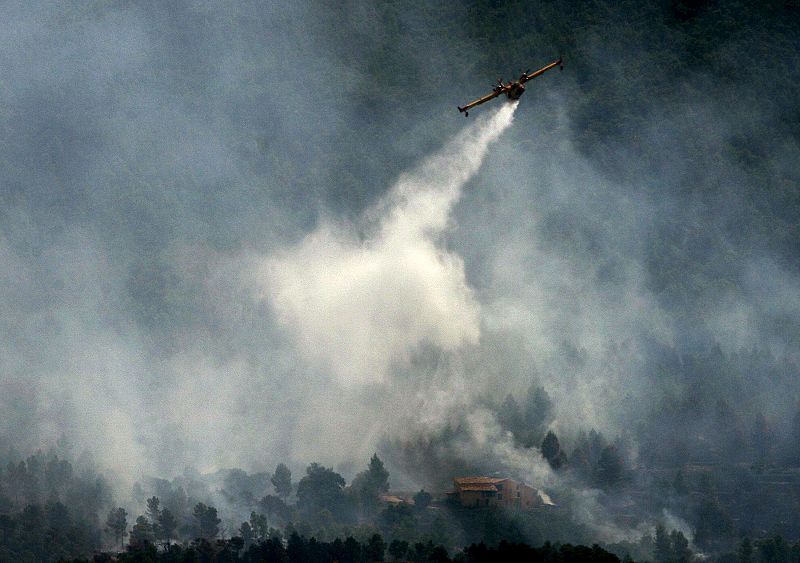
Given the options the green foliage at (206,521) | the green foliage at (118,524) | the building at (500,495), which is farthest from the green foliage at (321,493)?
the green foliage at (118,524)

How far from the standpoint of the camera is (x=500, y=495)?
6762 inches

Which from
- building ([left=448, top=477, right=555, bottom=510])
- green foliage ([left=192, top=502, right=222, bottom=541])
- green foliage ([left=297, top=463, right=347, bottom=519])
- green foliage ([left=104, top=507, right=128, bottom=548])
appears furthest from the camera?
green foliage ([left=297, top=463, right=347, bottom=519])

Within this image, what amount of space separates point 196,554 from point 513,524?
31.9m

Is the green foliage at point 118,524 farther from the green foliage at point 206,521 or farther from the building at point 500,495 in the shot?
the building at point 500,495

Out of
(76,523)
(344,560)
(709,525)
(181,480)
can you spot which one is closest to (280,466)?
(181,480)

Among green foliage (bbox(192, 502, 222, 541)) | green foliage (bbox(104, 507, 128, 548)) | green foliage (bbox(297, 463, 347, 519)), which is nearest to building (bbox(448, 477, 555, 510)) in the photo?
green foliage (bbox(297, 463, 347, 519))

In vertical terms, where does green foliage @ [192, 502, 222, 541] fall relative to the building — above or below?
below

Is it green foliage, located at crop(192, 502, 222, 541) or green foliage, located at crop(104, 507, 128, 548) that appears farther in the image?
green foliage, located at crop(104, 507, 128, 548)

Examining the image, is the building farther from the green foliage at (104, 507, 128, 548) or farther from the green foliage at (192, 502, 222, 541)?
the green foliage at (104, 507, 128, 548)

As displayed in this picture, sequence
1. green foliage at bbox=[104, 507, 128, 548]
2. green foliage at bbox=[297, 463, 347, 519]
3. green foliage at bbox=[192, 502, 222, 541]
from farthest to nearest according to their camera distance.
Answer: green foliage at bbox=[297, 463, 347, 519], green foliage at bbox=[104, 507, 128, 548], green foliage at bbox=[192, 502, 222, 541]

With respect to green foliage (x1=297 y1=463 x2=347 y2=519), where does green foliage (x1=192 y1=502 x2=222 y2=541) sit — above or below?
below

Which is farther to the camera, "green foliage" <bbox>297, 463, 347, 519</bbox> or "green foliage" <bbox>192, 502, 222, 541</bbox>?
"green foliage" <bbox>297, 463, 347, 519</bbox>

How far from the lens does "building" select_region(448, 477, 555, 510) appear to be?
561 feet

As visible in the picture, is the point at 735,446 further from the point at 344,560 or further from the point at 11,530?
the point at 11,530
